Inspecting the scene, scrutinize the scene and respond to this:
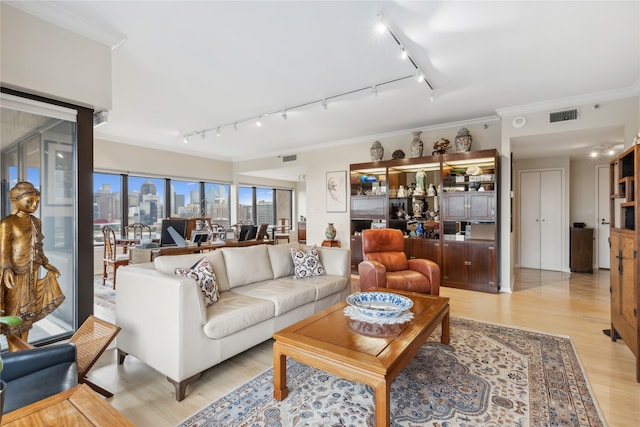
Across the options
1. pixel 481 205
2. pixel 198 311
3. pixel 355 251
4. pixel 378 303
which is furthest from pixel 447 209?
pixel 198 311

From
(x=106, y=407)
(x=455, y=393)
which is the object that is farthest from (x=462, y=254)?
(x=106, y=407)

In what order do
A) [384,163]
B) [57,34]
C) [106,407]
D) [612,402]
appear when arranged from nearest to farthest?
→ 1. [106,407]
2. [612,402]
3. [57,34]
4. [384,163]

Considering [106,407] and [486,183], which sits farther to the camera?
[486,183]

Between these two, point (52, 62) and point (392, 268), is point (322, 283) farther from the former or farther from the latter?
point (52, 62)

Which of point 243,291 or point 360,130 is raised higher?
point 360,130

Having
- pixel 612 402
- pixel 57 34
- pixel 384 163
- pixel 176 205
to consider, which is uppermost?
pixel 57 34

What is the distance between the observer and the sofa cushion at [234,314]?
2.18 m

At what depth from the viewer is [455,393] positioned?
6.70 feet

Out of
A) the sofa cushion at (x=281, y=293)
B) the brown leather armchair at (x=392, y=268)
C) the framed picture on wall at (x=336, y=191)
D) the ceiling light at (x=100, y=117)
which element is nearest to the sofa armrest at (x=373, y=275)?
the brown leather armchair at (x=392, y=268)

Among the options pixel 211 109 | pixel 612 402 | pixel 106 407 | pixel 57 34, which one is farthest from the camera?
pixel 211 109

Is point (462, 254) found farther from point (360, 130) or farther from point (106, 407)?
point (106, 407)

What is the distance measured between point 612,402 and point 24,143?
4.58m

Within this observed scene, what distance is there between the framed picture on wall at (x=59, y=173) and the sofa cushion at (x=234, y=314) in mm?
1562

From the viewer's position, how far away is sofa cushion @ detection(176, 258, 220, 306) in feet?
8.08
